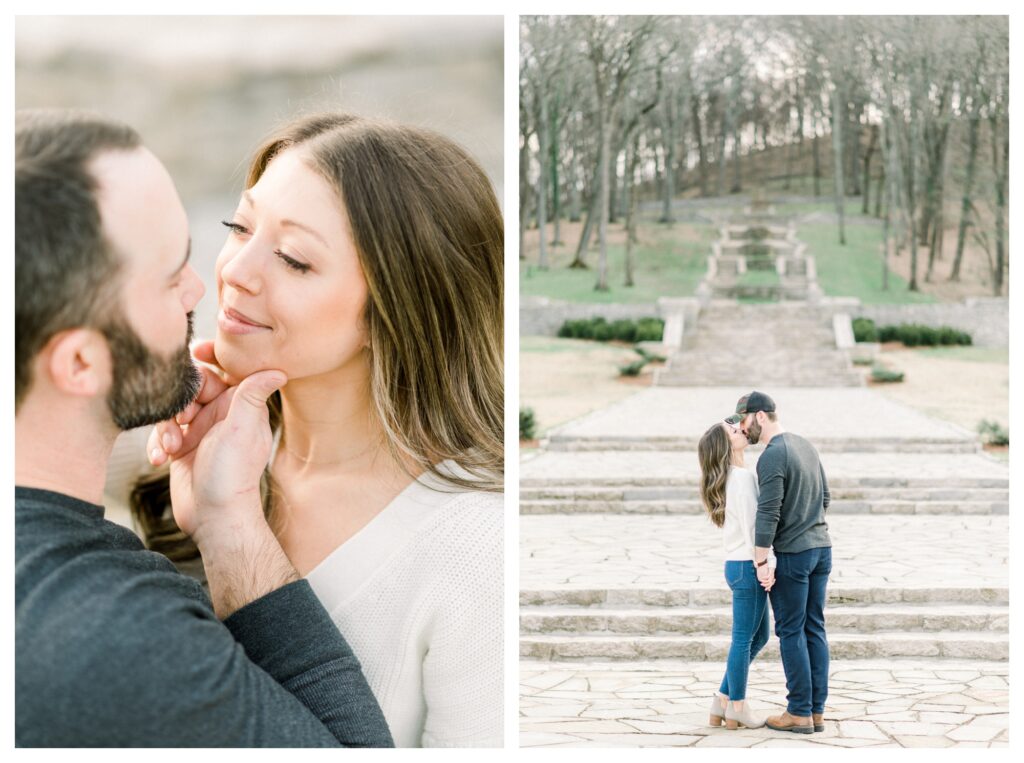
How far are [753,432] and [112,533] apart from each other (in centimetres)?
253

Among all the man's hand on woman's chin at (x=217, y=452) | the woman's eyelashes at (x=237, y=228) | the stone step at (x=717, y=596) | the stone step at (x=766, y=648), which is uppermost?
the woman's eyelashes at (x=237, y=228)

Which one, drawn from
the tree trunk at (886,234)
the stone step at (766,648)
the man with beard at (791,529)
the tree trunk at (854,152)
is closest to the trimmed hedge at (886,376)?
the tree trunk at (886,234)

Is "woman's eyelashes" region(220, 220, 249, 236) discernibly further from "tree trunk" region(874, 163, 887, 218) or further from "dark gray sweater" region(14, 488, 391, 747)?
"tree trunk" region(874, 163, 887, 218)

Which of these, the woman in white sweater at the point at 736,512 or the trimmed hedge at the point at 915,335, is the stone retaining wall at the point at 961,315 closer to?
the trimmed hedge at the point at 915,335

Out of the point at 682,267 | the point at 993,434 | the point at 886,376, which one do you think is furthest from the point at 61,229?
the point at 682,267

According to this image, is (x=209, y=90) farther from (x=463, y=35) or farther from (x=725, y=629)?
(x=725, y=629)

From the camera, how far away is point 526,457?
10648 mm

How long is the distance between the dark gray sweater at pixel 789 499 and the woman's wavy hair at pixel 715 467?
15cm

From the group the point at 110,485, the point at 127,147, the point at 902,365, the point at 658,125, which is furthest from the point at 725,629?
the point at 658,125

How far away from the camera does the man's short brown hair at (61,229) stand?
1558 millimetres

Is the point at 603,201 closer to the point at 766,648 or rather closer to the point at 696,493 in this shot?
the point at 696,493

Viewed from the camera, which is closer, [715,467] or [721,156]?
[715,467]

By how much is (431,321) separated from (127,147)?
58 centimetres

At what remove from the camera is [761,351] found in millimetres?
16859
